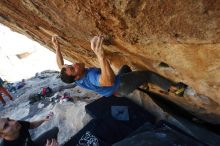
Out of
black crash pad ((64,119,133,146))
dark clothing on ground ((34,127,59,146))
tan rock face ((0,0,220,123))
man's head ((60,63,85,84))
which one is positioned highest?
tan rock face ((0,0,220,123))

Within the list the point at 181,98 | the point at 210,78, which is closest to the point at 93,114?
the point at 181,98

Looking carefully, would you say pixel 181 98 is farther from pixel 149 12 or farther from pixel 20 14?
pixel 20 14

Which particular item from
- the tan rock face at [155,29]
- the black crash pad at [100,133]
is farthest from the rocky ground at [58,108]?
the tan rock face at [155,29]

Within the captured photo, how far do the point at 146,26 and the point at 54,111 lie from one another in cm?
429

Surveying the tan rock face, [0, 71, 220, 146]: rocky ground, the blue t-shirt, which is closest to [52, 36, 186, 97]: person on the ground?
the blue t-shirt

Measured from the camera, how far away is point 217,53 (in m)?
3.10

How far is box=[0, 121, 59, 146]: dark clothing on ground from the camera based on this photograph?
16.4 ft

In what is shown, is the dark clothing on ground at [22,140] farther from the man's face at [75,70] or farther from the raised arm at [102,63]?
the raised arm at [102,63]

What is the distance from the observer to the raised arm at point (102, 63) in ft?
12.5

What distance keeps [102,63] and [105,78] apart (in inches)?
12.5

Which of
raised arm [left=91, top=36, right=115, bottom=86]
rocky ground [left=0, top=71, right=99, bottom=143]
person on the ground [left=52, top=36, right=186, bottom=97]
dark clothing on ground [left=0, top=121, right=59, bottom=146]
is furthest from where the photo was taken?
rocky ground [left=0, top=71, right=99, bottom=143]

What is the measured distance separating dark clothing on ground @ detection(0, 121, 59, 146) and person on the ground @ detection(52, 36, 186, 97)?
1411 millimetres

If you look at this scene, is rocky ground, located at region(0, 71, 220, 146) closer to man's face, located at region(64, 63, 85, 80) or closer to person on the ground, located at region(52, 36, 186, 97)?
person on the ground, located at region(52, 36, 186, 97)

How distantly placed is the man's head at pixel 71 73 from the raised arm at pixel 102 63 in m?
0.49
